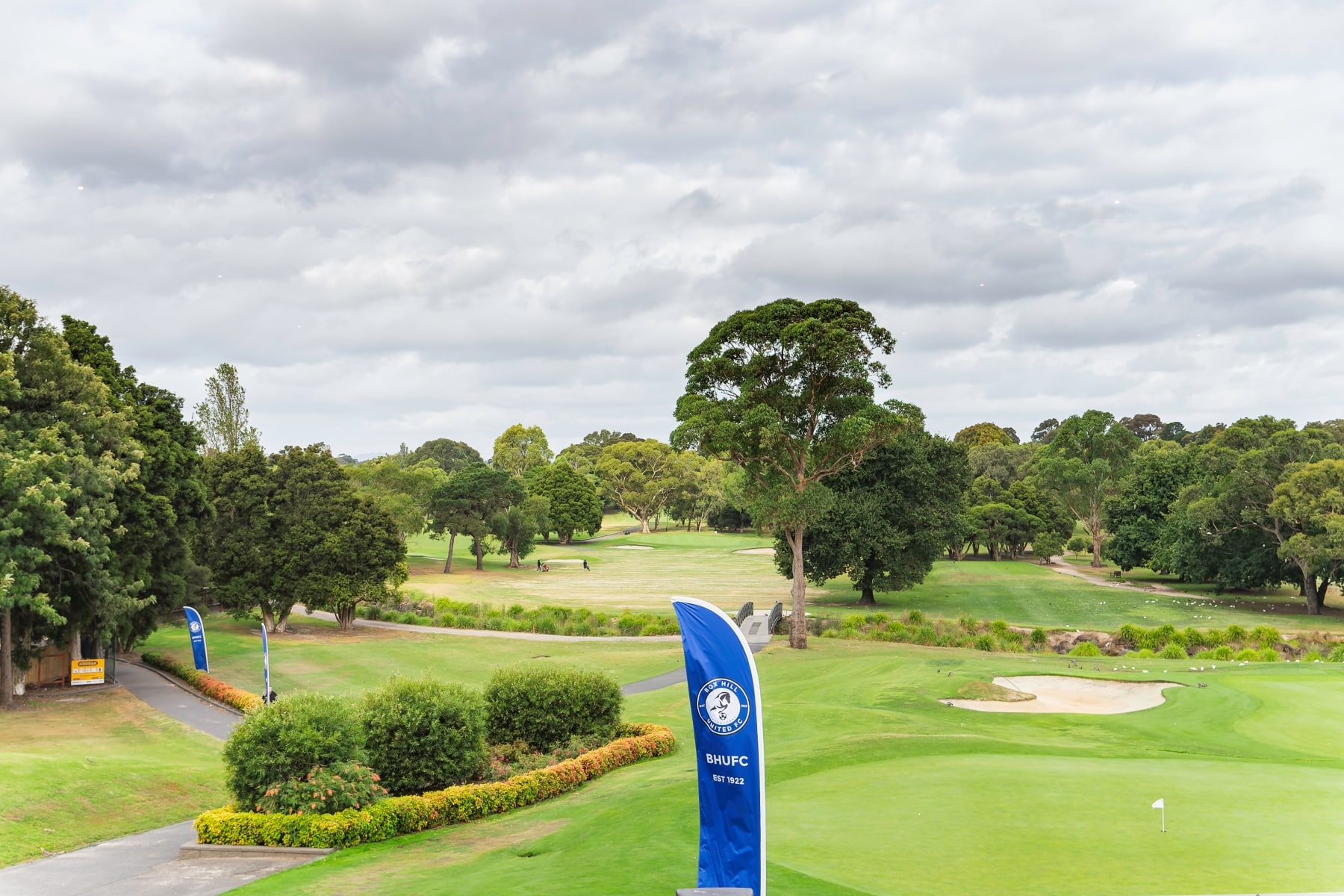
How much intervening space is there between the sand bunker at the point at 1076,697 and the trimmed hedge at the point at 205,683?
22126 millimetres

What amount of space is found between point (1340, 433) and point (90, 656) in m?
118

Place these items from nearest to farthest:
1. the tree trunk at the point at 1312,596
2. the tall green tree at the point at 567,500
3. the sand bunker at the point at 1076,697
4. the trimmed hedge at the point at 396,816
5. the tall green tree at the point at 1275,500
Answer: the trimmed hedge at the point at 396,816 < the sand bunker at the point at 1076,697 < the tall green tree at the point at 1275,500 < the tree trunk at the point at 1312,596 < the tall green tree at the point at 567,500

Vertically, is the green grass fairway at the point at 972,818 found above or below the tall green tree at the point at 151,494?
below

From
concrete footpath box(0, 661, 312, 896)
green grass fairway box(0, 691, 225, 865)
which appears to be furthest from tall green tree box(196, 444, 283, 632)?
concrete footpath box(0, 661, 312, 896)

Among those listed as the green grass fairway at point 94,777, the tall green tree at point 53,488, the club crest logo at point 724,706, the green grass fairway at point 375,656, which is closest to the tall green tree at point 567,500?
the green grass fairway at point 375,656

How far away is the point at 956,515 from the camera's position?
2167 inches

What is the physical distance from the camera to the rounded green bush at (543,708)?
66.1 feet

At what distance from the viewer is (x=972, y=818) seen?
11672 millimetres

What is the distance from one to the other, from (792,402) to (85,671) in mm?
29226

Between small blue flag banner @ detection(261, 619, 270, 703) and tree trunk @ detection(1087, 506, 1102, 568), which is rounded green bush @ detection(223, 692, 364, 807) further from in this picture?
tree trunk @ detection(1087, 506, 1102, 568)

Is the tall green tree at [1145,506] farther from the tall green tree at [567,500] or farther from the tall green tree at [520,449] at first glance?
the tall green tree at [520,449]

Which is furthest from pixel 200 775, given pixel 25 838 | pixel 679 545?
pixel 679 545

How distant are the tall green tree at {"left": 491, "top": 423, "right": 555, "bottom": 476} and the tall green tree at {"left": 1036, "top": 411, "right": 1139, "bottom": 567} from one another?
8450cm

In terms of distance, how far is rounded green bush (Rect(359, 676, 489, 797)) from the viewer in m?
16.9
